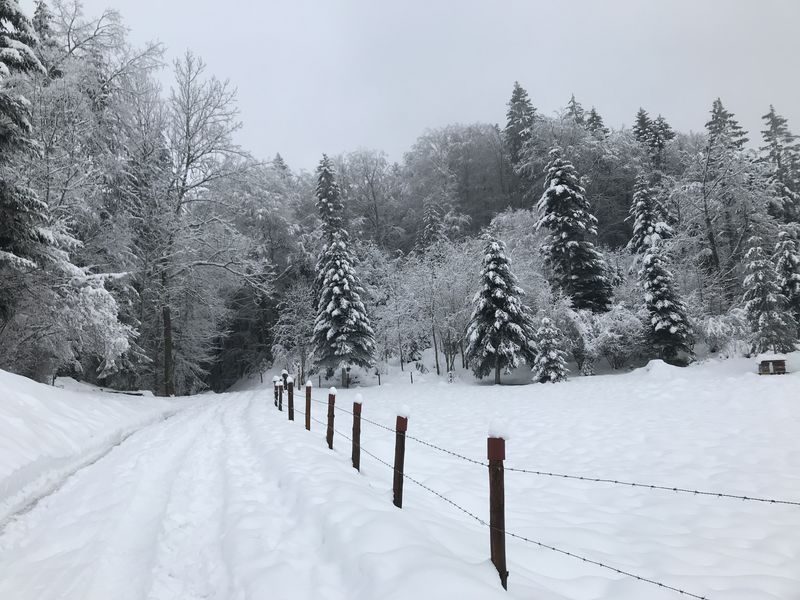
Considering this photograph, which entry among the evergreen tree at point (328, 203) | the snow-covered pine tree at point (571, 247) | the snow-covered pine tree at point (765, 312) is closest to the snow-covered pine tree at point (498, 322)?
the snow-covered pine tree at point (571, 247)

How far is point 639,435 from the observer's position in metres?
9.16

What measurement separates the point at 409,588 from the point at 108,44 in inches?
864

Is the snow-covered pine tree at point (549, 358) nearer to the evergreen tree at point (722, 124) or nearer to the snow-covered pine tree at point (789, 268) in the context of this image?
the snow-covered pine tree at point (789, 268)

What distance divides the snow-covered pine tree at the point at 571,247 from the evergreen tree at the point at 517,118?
19304 millimetres

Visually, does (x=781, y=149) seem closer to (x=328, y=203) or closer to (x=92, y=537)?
(x=328, y=203)

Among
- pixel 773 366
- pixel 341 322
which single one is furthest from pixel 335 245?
pixel 773 366

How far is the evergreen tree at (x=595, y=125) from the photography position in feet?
130

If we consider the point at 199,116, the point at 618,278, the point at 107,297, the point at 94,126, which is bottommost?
the point at 107,297

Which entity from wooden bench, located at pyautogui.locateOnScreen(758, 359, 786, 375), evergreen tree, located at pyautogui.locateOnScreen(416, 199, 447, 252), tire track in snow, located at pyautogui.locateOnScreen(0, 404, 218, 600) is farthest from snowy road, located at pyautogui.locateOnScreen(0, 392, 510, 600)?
evergreen tree, located at pyautogui.locateOnScreen(416, 199, 447, 252)

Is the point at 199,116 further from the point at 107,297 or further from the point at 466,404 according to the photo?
the point at 466,404

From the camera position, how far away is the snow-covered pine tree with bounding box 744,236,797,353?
18.1m

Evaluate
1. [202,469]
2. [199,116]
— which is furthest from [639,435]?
[199,116]

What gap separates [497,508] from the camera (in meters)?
3.02

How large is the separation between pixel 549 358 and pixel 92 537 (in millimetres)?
20714
